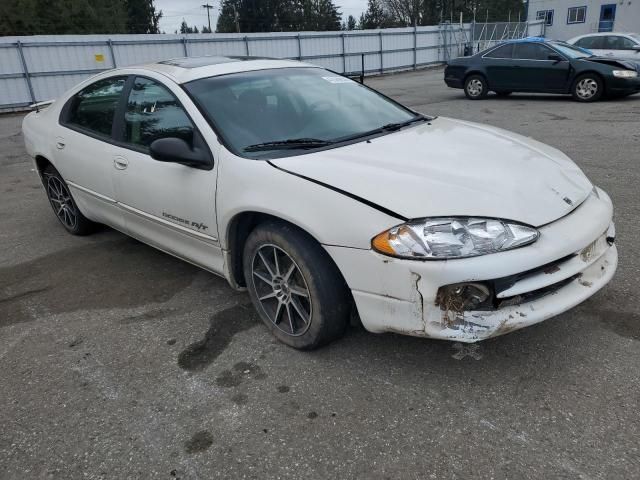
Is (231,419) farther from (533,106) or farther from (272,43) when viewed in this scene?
(272,43)

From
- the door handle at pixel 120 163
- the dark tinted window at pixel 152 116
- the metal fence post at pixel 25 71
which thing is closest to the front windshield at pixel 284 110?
the dark tinted window at pixel 152 116

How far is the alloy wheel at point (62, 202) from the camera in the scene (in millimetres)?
4652

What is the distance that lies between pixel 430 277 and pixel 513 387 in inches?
28.5

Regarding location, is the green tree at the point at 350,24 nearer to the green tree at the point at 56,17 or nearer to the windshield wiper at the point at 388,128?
the green tree at the point at 56,17

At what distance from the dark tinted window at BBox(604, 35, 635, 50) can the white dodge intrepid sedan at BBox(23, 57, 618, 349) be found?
12.5 m

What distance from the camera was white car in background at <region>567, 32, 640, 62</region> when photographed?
1330cm

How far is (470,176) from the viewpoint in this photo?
256 cm

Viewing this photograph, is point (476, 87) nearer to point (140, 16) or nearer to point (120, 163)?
point (120, 163)

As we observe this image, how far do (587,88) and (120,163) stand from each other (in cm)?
1068

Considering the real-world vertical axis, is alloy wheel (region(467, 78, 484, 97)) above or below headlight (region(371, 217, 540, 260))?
below

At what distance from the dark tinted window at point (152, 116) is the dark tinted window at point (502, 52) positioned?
10.6 m

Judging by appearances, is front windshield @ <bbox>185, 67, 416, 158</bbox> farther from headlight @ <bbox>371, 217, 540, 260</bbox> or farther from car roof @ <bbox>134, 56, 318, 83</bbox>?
headlight @ <bbox>371, 217, 540, 260</bbox>

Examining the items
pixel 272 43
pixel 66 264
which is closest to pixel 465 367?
pixel 66 264

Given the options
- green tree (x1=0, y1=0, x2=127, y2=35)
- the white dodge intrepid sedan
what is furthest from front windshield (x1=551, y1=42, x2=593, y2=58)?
green tree (x1=0, y1=0, x2=127, y2=35)
